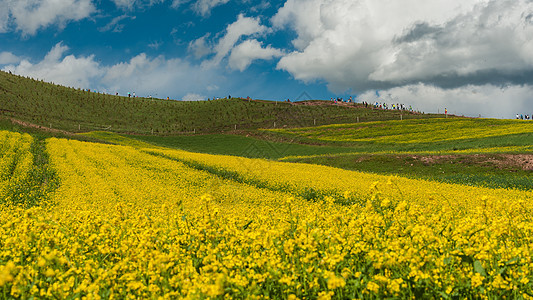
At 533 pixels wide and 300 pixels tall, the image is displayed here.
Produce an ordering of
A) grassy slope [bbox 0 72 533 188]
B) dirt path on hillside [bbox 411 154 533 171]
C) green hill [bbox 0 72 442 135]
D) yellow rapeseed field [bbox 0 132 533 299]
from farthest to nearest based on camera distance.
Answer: green hill [bbox 0 72 442 135], grassy slope [bbox 0 72 533 188], dirt path on hillside [bbox 411 154 533 171], yellow rapeseed field [bbox 0 132 533 299]

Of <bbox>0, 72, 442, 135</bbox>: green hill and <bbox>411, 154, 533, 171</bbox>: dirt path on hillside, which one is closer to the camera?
<bbox>411, 154, 533, 171</bbox>: dirt path on hillside

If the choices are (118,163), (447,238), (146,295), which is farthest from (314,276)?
(118,163)

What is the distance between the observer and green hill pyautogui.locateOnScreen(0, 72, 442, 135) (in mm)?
75375

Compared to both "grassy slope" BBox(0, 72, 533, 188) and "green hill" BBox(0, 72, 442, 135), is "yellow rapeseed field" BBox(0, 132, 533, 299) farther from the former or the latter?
"green hill" BBox(0, 72, 442, 135)

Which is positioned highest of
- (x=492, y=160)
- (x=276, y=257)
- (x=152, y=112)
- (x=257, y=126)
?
(x=152, y=112)

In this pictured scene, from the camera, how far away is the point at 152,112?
314 ft

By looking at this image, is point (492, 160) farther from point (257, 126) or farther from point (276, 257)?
point (257, 126)

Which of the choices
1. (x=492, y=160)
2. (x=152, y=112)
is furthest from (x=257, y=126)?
(x=492, y=160)

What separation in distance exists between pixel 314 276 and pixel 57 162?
24.6m

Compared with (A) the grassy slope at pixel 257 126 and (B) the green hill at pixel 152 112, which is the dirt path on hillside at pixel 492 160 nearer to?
(A) the grassy slope at pixel 257 126

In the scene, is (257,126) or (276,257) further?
(257,126)

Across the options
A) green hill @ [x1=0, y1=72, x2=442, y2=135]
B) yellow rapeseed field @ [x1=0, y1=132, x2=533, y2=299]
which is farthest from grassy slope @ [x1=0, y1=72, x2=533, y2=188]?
yellow rapeseed field @ [x1=0, y1=132, x2=533, y2=299]

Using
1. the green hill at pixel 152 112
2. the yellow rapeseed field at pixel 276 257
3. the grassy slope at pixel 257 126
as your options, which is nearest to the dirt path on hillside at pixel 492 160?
the grassy slope at pixel 257 126

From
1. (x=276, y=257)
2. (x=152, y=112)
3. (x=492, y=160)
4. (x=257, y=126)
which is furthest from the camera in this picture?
(x=152, y=112)
